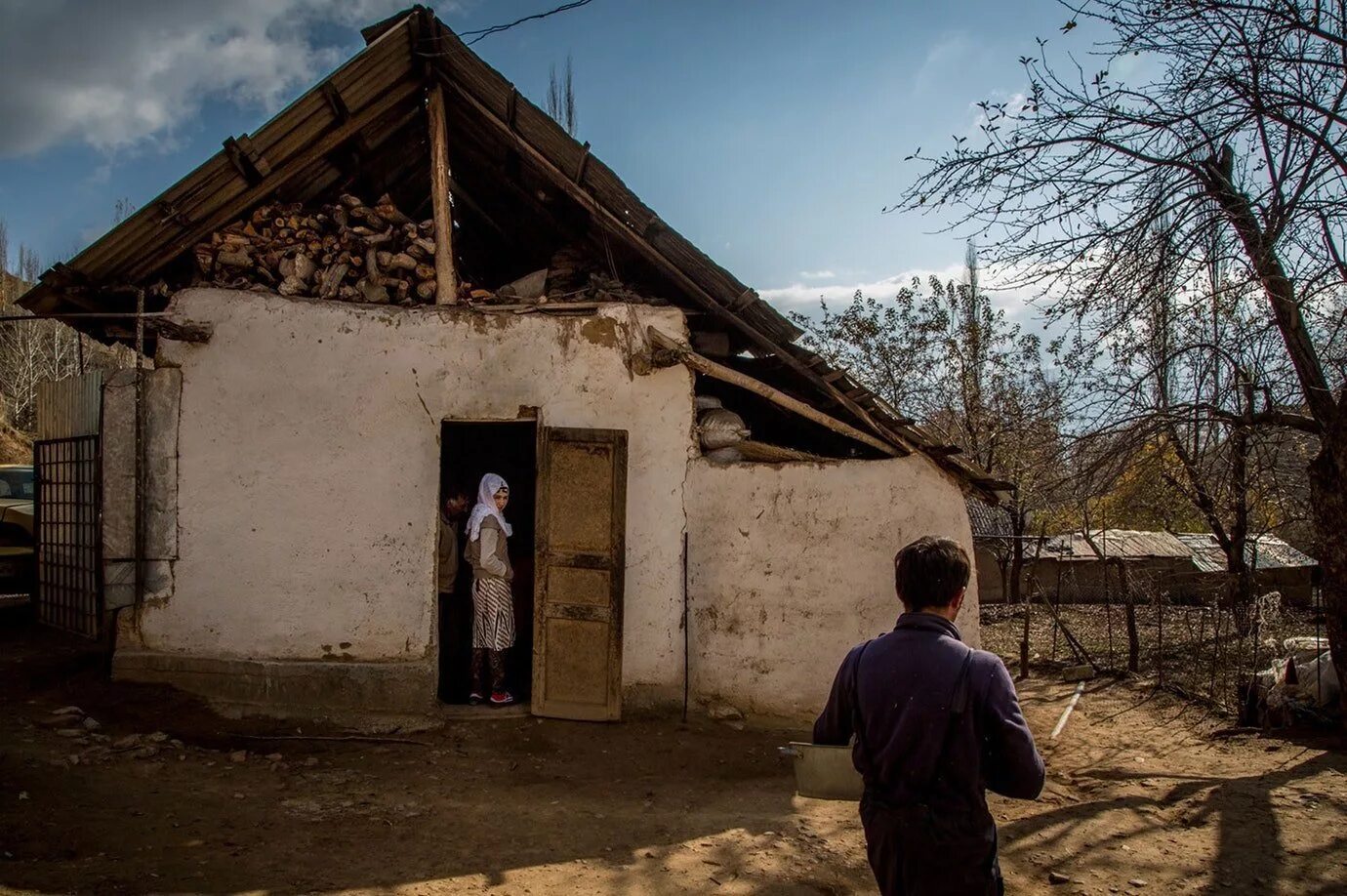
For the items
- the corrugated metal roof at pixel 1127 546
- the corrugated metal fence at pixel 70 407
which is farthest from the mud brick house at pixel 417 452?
the corrugated metal roof at pixel 1127 546

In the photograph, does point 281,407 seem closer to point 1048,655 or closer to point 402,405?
point 402,405

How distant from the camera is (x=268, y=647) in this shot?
607 cm

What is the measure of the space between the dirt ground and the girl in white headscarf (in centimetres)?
48

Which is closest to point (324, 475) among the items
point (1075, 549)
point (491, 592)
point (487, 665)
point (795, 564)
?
point (491, 592)

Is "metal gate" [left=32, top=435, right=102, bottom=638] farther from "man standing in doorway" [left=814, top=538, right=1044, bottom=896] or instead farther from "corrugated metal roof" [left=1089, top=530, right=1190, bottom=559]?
"corrugated metal roof" [left=1089, top=530, right=1190, bottom=559]

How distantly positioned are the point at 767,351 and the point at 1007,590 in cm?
1143

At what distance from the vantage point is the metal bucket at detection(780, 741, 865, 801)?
238 centimetres

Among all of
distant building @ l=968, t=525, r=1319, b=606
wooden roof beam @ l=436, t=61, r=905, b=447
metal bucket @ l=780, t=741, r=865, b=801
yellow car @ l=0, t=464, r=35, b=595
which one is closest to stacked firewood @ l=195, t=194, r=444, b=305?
wooden roof beam @ l=436, t=61, r=905, b=447

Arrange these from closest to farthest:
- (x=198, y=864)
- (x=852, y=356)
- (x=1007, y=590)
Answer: (x=198, y=864)
(x=1007, y=590)
(x=852, y=356)

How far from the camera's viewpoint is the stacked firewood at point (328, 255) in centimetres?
631

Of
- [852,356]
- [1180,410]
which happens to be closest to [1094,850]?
[1180,410]

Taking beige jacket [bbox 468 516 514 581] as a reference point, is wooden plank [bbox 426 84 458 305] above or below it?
above

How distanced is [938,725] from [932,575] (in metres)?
0.37

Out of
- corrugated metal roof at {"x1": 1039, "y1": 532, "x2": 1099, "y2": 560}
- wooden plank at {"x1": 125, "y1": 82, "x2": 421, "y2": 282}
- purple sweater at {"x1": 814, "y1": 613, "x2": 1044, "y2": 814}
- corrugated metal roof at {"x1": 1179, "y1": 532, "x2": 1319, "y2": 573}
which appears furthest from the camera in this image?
corrugated metal roof at {"x1": 1039, "y1": 532, "x2": 1099, "y2": 560}
